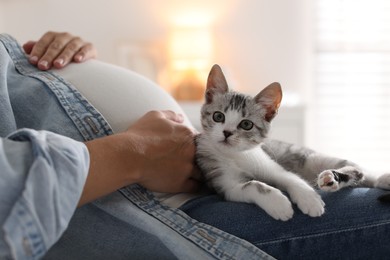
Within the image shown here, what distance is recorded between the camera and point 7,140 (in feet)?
2.33

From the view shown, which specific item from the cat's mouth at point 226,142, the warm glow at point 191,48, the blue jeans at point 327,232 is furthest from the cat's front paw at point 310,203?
the warm glow at point 191,48

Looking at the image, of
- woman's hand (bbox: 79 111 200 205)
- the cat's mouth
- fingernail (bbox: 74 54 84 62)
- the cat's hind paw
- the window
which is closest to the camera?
woman's hand (bbox: 79 111 200 205)

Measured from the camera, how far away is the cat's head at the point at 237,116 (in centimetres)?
112

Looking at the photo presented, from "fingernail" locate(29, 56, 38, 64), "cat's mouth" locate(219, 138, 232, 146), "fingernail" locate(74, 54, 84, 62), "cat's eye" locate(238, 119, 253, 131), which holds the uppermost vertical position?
"fingernail" locate(29, 56, 38, 64)

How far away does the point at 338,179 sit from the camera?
98 centimetres

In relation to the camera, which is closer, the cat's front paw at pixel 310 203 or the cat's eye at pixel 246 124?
the cat's front paw at pixel 310 203

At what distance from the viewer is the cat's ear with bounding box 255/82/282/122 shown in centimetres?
111

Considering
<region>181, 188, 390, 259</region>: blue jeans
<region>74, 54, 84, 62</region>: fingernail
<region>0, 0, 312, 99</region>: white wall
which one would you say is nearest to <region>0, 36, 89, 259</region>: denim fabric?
<region>181, 188, 390, 259</region>: blue jeans

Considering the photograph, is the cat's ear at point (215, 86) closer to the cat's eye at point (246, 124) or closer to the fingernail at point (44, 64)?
the cat's eye at point (246, 124)

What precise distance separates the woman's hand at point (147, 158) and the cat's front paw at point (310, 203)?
0.87ft

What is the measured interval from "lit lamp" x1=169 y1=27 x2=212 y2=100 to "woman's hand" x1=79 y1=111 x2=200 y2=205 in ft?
6.92

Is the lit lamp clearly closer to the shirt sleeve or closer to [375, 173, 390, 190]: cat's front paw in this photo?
[375, 173, 390, 190]: cat's front paw

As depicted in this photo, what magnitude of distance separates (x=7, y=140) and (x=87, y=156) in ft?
0.40

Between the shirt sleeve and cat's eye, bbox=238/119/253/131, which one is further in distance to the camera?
cat's eye, bbox=238/119/253/131
